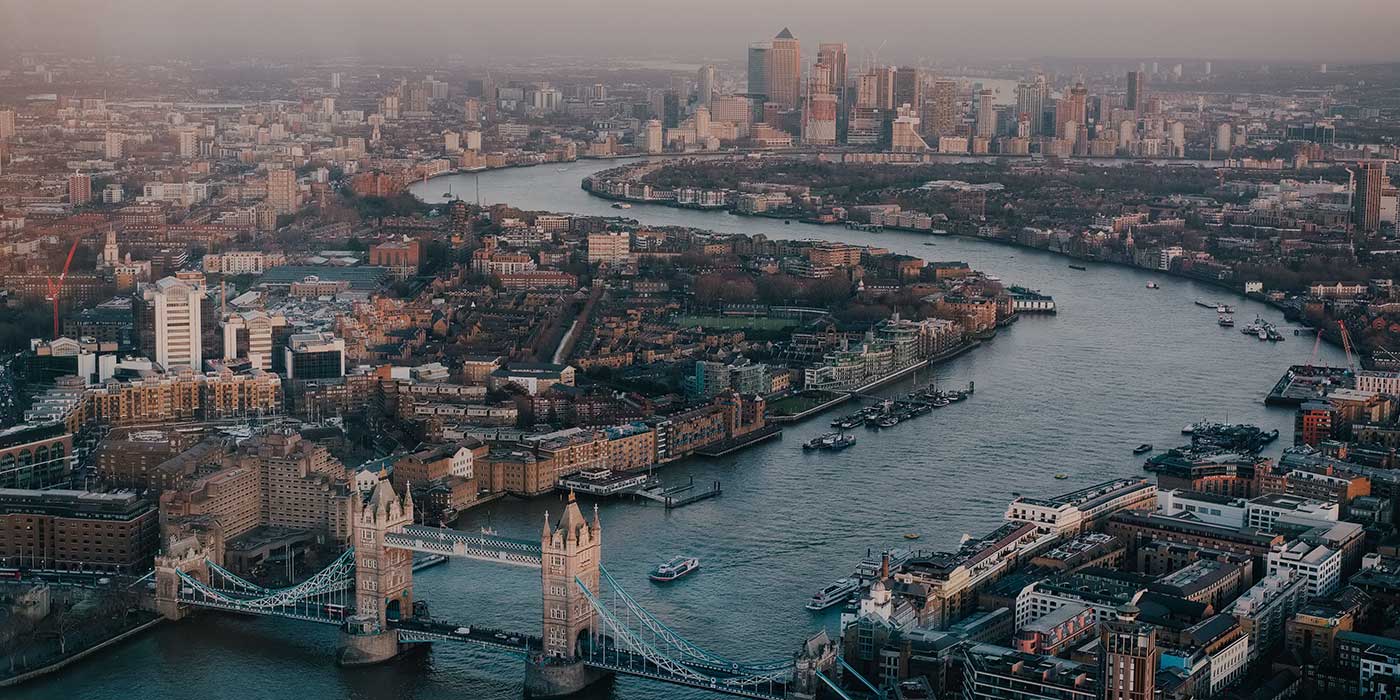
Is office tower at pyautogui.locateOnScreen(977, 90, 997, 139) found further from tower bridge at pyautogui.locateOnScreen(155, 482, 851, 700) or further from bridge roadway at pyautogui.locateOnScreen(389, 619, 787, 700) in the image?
bridge roadway at pyautogui.locateOnScreen(389, 619, 787, 700)

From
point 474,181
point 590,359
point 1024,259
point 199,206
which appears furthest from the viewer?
point 474,181

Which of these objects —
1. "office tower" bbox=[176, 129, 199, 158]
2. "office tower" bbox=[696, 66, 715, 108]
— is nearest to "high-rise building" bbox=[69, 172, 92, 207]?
"office tower" bbox=[176, 129, 199, 158]

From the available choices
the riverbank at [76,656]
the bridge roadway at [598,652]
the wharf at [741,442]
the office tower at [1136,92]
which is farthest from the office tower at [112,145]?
the office tower at [1136,92]

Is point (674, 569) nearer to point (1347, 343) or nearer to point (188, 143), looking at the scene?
point (1347, 343)

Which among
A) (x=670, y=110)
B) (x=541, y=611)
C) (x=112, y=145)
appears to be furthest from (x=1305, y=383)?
(x=670, y=110)

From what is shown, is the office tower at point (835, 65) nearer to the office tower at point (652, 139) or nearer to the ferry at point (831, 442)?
the office tower at point (652, 139)

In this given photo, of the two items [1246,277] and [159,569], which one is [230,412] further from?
[1246,277]

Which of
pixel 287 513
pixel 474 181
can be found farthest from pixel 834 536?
pixel 474 181
